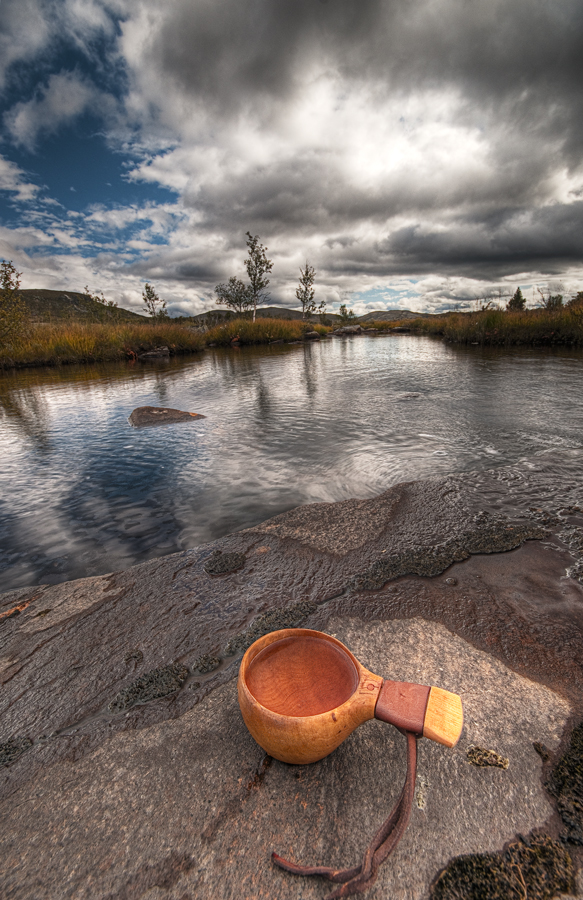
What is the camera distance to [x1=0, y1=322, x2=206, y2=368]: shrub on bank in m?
16.6

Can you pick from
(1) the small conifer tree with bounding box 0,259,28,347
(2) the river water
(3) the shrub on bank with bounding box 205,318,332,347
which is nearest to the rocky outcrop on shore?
(2) the river water

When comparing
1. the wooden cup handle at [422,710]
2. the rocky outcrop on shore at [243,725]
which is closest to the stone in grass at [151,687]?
the rocky outcrop on shore at [243,725]

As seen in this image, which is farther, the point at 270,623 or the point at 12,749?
the point at 270,623

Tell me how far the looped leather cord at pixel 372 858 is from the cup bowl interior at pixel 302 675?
275 mm

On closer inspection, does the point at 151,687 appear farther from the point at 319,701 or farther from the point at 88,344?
the point at 88,344

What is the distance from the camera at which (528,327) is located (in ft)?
51.8

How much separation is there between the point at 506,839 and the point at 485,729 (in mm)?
314

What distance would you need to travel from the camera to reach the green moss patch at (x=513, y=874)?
849 mm

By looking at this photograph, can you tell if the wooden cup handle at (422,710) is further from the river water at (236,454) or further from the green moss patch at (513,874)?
the river water at (236,454)

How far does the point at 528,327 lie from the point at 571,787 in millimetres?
18791

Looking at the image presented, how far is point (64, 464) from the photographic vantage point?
4785 millimetres

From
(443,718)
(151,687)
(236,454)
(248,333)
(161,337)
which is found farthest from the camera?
(248,333)

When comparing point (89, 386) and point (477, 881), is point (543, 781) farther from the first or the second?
point (89, 386)

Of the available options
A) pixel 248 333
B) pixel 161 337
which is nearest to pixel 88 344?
pixel 161 337
